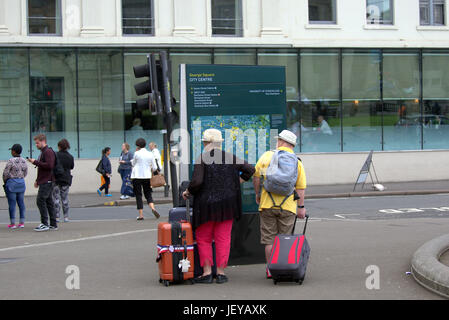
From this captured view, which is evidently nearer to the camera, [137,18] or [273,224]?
[273,224]

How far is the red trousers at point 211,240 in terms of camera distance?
345 inches

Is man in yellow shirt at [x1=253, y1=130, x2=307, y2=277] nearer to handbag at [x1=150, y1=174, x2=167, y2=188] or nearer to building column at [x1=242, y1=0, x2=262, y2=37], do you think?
handbag at [x1=150, y1=174, x2=167, y2=188]

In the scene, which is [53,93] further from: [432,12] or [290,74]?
[432,12]

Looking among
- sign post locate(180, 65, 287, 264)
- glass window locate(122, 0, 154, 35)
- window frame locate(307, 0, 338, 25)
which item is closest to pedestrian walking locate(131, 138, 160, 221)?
sign post locate(180, 65, 287, 264)

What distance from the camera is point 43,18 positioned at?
26.3 metres

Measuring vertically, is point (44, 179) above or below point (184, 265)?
above

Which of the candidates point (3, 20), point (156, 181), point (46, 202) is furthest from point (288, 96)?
point (46, 202)

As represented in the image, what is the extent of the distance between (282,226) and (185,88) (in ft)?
7.40

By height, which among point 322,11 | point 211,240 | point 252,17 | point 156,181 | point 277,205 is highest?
point 322,11

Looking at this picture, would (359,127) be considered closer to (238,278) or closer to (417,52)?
(417,52)

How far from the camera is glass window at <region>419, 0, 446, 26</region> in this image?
96.7 ft

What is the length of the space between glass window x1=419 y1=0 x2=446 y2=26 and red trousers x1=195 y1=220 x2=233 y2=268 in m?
23.0

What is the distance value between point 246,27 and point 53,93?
7.50 m
